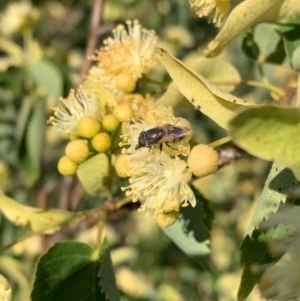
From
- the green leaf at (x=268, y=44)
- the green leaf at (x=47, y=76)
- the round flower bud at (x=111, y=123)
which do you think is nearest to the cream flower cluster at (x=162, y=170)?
the round flower bud at (x=111, y=123)

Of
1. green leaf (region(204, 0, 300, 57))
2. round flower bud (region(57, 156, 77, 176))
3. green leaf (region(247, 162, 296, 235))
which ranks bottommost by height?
round flower bud (region(57, 156, 77, 176))

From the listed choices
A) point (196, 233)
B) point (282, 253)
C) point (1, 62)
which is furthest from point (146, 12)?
point (282, 253)

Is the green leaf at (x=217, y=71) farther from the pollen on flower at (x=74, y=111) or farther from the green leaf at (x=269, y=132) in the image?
the green leaf at (x=269, y=132)

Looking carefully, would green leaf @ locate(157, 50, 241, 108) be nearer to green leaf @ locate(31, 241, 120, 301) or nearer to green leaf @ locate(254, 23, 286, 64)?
green leaf @ locate(254, 23, 286, 64)

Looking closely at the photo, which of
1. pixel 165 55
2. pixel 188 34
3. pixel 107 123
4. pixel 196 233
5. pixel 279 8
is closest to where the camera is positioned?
pixel 165 55

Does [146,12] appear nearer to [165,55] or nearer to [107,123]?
[107,123]

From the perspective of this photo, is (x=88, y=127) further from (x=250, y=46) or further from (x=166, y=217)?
(x=250, y=46)

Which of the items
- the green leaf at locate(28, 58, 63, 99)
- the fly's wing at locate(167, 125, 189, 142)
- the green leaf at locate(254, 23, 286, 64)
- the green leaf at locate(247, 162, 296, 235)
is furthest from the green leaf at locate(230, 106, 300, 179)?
the green leaf at locate(28, 58, 63, 99)
